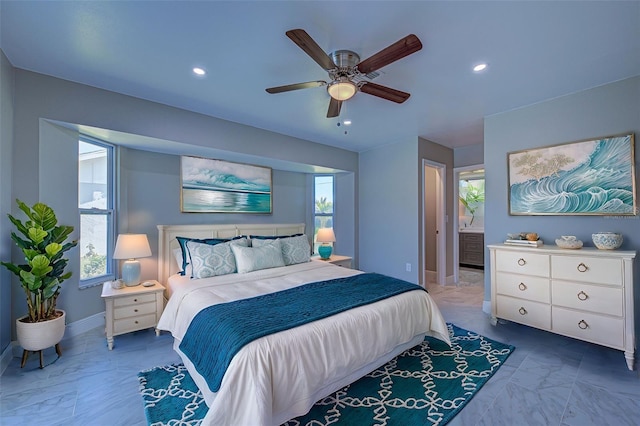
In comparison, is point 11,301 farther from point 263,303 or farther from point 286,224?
point 286,224

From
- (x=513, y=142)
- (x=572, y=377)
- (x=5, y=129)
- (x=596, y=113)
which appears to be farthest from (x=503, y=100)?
(x=5, y=129)

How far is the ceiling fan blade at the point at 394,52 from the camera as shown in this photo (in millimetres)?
1615

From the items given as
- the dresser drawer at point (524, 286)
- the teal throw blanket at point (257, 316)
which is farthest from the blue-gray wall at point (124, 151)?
the dresser drawer at point (524, 286)

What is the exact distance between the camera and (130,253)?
298 cm

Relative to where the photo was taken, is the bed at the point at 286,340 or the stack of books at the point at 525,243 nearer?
the bed at the point at 286,340

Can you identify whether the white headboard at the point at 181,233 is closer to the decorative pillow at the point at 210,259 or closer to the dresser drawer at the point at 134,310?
the decorative pillow at the point at 210,259

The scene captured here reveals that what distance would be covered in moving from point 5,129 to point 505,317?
5203 millimetres

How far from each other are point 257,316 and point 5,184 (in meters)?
2.49

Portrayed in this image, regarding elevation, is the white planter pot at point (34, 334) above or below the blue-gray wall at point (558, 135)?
below

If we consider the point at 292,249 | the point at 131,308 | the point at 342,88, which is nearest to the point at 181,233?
the point at 131,308

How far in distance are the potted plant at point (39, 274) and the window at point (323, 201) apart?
3688 millimetres

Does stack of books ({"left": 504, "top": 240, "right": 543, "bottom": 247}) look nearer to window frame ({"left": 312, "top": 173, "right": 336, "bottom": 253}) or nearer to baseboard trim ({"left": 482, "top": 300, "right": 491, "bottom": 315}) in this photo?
baseboard trim ({"left": 482, "top": 300, "right": 491, "bottom": 315})

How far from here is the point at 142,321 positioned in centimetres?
289

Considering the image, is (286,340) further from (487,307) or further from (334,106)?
(487,307)
